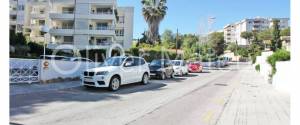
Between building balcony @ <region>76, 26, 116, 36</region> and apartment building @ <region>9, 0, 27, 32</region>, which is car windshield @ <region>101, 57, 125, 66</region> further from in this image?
apartment building @ <region>9, 0, 27, 32</region>

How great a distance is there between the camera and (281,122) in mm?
7711

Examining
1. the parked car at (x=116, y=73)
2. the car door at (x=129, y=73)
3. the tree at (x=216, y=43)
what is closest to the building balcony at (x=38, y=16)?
the parked car at (x=116, y=73)

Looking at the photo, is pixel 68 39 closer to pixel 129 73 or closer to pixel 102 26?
pixel 102 26

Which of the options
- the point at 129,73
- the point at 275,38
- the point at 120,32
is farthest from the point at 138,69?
the point at 275,38

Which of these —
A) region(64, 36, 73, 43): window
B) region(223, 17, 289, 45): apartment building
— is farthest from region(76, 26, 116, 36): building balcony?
region(223, 17, 289, 45): apartment building

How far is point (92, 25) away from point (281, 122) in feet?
151

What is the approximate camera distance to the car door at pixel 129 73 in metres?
15.5

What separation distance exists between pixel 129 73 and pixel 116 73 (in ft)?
4.29

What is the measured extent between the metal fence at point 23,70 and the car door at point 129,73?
4827 millimetres

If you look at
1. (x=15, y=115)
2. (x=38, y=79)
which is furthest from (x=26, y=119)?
(x=38, y=79)

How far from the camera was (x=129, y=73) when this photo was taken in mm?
15930

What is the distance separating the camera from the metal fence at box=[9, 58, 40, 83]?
15.0 metres
